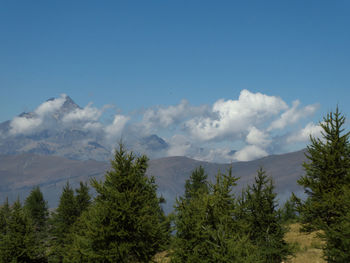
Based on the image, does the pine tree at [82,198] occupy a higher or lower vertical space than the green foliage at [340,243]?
higher

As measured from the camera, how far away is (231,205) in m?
18.9

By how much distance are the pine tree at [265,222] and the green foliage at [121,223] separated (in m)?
7.03

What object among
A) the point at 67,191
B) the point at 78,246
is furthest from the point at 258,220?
the point at 67,191

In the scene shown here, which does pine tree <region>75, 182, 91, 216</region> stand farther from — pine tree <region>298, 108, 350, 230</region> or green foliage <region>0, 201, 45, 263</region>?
pine tree <region>298, 108, 350, 230</region>

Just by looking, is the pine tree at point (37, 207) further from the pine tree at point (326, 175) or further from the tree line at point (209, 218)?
the pine tree at point (326, 175)

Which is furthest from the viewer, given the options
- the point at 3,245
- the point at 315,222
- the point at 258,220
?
the point at 3,245

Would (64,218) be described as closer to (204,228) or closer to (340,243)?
(204,228)

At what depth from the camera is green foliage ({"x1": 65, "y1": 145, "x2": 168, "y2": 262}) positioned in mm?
16594

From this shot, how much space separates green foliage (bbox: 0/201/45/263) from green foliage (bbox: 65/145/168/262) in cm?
961

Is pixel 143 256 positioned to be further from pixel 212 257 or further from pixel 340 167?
pixel 340 167

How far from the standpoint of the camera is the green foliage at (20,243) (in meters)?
25.0

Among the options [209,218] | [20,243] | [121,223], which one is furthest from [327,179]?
[20,243]

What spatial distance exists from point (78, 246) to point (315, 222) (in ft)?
46.4

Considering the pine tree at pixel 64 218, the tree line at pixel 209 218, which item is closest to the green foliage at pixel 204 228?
the tree line at pixel 209 218
